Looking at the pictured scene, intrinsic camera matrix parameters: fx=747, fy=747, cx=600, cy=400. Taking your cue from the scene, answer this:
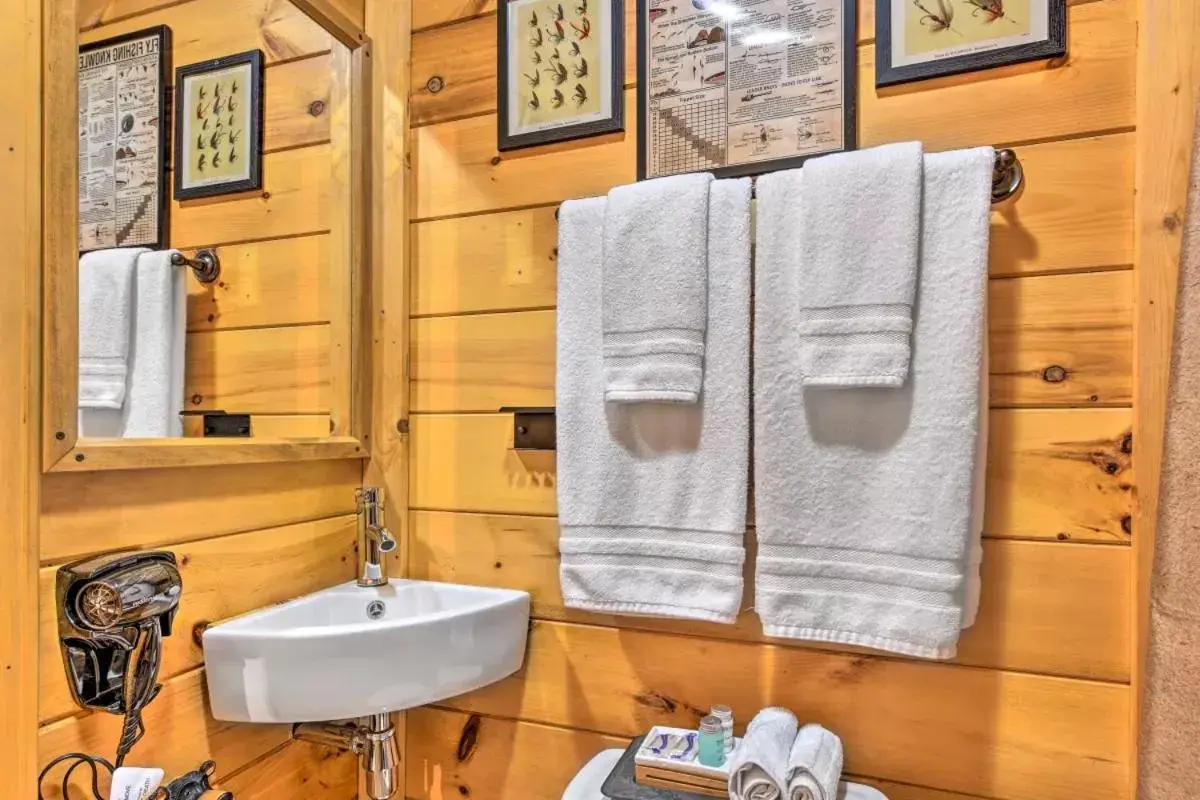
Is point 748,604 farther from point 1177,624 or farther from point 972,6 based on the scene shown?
point 972,6

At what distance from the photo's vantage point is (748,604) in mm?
1095

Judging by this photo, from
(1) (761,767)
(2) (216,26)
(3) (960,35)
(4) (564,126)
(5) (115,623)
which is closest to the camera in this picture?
(5) (115,623)

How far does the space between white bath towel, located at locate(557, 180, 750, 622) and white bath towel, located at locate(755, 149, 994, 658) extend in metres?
0.03

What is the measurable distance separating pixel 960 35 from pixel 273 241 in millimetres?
1069

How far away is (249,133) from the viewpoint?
1.19m

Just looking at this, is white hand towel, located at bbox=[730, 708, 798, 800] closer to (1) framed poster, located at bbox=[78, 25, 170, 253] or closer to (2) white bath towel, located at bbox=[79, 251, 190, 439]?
(2) white bath towel, located at bbox=[79, 251, 190, 439]

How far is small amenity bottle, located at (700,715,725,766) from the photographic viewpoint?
1001 millimetres

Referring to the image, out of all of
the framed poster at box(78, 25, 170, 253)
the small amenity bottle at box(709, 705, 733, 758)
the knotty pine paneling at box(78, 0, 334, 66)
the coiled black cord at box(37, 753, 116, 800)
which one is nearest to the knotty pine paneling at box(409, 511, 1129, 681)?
the small amenity bottle at box(709, 705, 733, 758)

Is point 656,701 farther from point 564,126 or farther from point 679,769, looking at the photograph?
point 564,126

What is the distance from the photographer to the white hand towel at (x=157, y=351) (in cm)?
98

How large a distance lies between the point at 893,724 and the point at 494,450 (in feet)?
2.41

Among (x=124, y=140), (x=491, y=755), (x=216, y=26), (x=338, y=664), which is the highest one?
(x=216, y=26)

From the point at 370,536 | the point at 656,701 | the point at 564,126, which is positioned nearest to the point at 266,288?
the point at 370,536

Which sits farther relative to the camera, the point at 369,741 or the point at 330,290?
the point at 330,290
